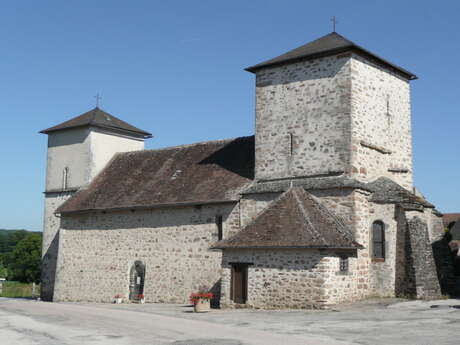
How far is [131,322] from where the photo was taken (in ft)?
50.2

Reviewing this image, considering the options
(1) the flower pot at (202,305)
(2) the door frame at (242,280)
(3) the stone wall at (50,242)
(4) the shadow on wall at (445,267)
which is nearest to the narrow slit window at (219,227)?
(2) the door frame at (242,280)

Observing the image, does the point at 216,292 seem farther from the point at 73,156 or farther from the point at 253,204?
the point at 73,156

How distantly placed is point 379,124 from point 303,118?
9.83 ft

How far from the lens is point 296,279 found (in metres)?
18.8

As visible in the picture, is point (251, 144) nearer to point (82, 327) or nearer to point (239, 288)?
point (239, 288)

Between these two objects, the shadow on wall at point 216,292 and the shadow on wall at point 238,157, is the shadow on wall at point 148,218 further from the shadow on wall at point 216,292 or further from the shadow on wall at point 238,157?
the shadow on wall at point 216,292

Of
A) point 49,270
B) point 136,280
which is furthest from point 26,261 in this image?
point 136,280

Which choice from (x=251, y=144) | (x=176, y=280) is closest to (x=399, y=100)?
(x=251, y=144)

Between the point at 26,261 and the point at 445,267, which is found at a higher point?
the point at 445,267

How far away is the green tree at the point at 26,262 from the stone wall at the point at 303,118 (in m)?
49.9

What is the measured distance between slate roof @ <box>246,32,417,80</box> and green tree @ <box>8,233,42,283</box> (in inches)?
1992

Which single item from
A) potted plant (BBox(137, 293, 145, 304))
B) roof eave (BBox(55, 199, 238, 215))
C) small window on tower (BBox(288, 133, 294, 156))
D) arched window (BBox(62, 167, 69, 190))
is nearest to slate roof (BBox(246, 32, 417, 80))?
small window on tower (BBox(288, 133, 294, 156))

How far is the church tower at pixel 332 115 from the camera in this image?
21406 mm

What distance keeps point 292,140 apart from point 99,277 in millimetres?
11606
